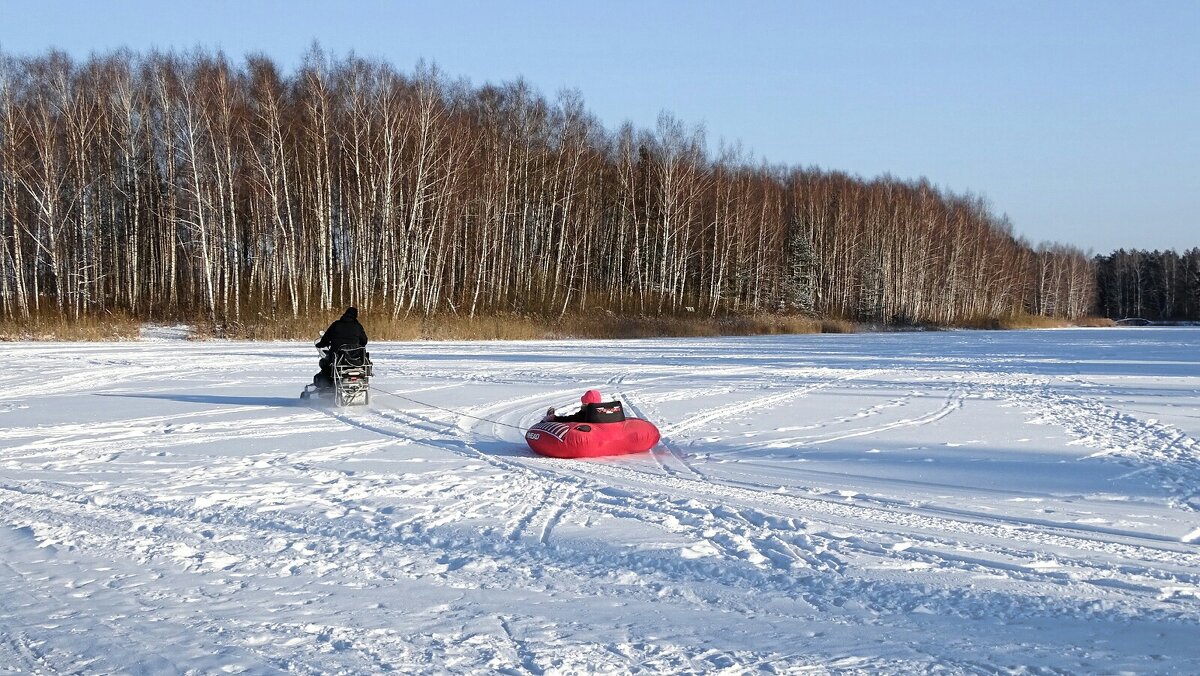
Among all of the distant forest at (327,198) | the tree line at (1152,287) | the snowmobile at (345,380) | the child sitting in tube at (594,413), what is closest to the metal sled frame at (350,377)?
the snowmobile at (345,380)

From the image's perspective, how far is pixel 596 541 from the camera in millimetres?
6227

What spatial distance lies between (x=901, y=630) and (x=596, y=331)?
32.7m

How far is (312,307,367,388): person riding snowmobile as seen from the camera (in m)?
13.8

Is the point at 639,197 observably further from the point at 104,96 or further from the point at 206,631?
the point at 206,631

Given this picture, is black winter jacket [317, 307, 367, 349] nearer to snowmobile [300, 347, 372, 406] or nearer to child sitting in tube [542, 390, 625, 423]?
snowmobile [300, 347, 372, 406]

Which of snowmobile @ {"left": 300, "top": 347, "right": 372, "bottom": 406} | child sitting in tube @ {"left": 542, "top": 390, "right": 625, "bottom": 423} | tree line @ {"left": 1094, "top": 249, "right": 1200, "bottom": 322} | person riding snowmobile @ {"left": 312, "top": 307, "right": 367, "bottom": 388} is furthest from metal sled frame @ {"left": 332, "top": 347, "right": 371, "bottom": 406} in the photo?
tree line @ {"left": 1094, "top": 249, "right": 1200, "bottom": 322}

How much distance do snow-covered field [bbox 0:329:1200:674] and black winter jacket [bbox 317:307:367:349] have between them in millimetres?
1207

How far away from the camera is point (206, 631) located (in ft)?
14.6

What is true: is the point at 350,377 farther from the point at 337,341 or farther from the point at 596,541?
the point at 596,541

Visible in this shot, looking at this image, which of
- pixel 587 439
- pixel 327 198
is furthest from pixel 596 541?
pixel 327 198

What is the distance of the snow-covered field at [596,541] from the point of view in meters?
4.30

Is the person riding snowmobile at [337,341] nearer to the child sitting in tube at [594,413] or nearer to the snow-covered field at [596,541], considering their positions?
the snow-covered field at [596,541]

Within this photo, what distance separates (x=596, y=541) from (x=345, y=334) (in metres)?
8.74

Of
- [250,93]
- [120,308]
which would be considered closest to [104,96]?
[250,93]
